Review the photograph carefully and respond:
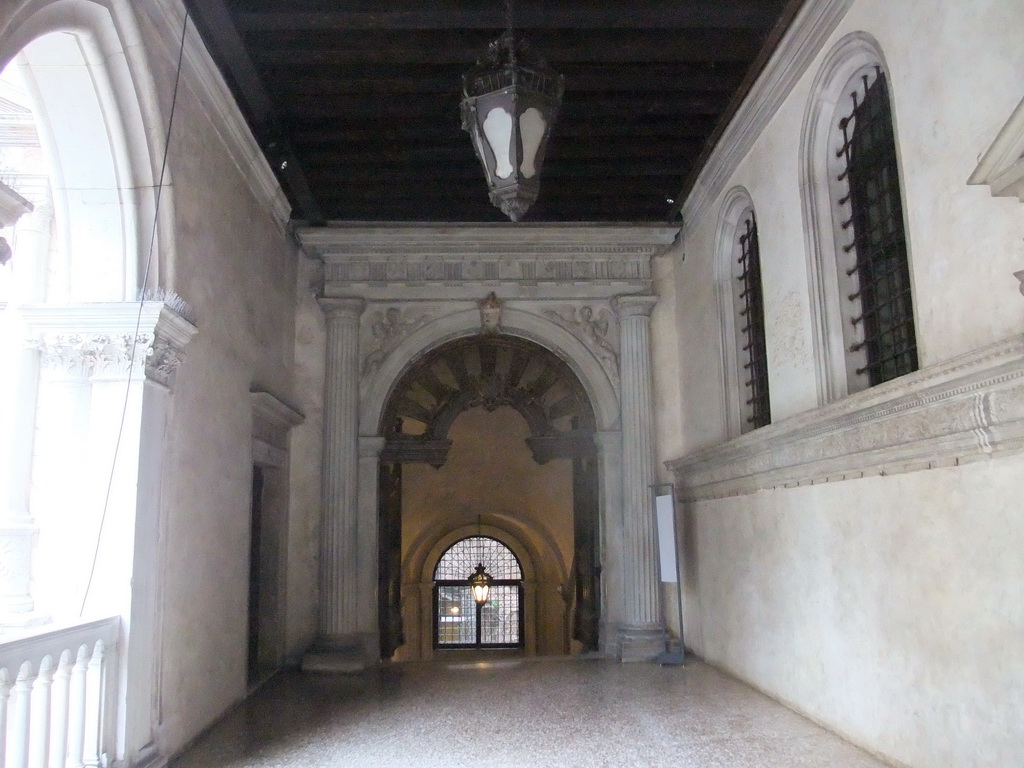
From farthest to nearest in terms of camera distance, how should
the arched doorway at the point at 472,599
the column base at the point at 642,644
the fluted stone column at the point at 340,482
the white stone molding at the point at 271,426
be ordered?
the arched doorway at the point at 472,599 < the fluted stone column at the point at 340,482 < the column base at the point at 642,644 < the white stone molding at the point at 271,426

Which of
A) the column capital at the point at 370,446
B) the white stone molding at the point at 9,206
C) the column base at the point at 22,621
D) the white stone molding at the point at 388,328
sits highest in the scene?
the white stone molding at the point at 388,328

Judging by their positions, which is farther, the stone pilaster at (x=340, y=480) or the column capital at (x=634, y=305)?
the column capital at (x=634, y=305)

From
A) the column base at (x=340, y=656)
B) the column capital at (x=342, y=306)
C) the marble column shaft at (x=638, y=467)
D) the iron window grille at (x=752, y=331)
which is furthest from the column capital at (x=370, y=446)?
the iron window grille at (x=752, y=331)

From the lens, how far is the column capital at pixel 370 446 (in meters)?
7.77

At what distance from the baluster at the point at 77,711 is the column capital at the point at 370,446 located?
13.4 ft

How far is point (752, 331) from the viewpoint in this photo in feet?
21.3

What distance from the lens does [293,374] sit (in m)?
7.87

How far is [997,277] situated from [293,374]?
237 inches

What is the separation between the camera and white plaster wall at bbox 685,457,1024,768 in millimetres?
3209

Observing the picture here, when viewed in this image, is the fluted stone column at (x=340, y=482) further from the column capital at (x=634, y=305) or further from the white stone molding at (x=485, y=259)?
the column capital at (x=634, y=305)

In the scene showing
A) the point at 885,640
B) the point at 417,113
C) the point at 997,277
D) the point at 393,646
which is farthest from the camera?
the point at 393,646

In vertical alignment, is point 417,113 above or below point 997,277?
above

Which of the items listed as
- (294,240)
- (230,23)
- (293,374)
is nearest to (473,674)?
(293,374)

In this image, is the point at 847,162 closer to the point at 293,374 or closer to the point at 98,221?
the point at 98,221
